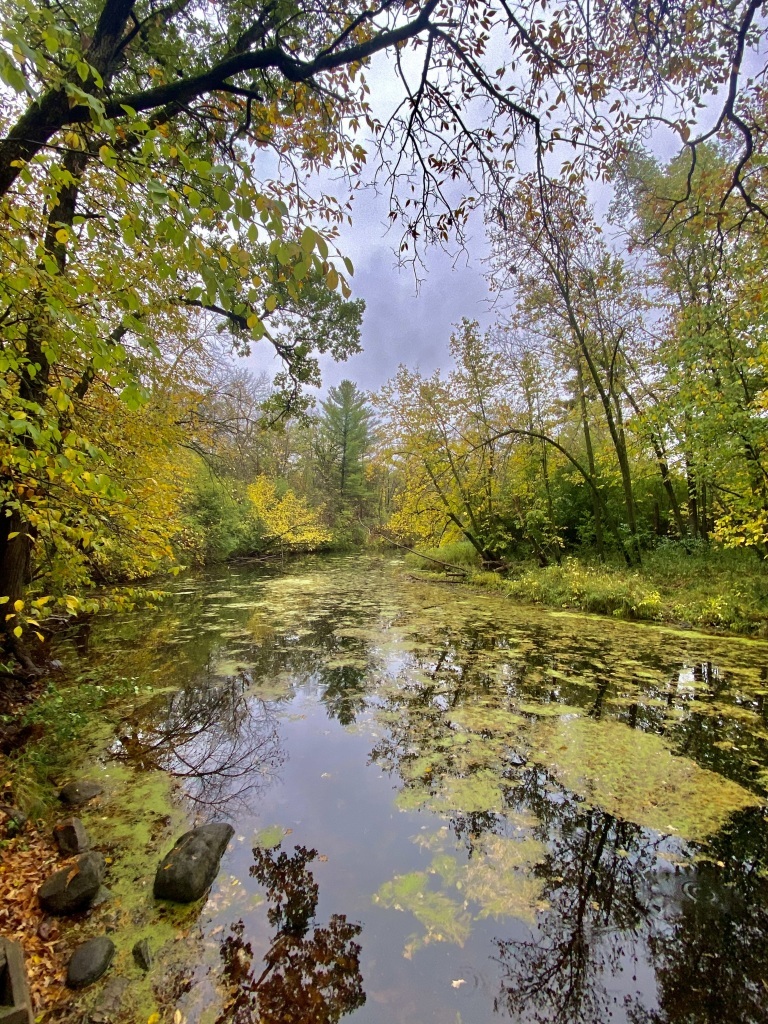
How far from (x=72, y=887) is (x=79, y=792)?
115 cm

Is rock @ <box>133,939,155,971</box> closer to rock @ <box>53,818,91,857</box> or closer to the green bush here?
rock @ <box>53,818,91,857</box>

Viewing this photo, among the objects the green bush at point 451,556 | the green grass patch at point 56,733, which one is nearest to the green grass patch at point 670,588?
the green bush at point 451,556

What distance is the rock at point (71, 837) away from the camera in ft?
8.22

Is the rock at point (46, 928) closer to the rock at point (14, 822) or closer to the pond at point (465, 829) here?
the pond at point (465, 829)

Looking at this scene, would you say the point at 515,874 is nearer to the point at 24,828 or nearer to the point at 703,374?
the point at 24,828

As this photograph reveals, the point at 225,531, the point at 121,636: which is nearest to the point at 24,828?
the point at 121,636

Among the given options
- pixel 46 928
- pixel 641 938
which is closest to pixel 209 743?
pixel 46 928

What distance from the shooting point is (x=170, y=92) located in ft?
8.12

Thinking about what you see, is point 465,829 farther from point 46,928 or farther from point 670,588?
point 670,588

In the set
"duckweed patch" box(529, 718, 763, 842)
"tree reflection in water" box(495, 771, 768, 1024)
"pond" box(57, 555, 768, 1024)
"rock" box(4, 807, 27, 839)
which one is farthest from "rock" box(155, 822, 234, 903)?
"duckweed patch" box(529, 718, 763, 842)

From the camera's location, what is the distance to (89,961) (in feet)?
6.10

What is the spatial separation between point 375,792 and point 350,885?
2.93 feet

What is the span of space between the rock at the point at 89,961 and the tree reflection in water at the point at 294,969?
502 mm

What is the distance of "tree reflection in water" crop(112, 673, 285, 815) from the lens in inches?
136
